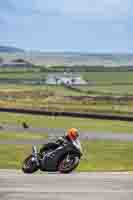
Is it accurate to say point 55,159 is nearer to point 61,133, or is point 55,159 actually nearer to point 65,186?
point 65,186

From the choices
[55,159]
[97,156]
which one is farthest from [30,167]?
[97,156]

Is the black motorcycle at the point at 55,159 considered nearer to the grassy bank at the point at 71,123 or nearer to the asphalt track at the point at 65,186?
the asphalt track at the point at 65,186

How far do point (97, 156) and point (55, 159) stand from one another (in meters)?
8.23

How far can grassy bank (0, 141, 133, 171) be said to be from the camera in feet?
88.4

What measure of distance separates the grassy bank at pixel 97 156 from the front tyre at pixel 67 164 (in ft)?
7.25

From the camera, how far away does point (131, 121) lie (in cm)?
5406

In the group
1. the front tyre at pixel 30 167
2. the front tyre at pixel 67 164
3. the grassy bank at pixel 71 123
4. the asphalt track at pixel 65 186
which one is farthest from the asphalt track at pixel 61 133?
the asphalt track at pixel 65 186

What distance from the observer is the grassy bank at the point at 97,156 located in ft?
88.4

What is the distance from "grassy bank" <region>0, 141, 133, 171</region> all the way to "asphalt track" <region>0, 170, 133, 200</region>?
4341mm

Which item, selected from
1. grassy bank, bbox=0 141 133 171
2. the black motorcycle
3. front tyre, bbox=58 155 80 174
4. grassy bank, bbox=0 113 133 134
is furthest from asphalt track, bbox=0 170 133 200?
grassy bank, bbox=0 113 133 134

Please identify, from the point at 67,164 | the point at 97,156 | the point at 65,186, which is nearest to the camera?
the point at 65,186

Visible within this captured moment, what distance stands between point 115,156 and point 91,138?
30.2 ft

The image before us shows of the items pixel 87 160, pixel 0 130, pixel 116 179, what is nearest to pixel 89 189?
pixel 116 179

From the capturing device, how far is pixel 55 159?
22984mm
